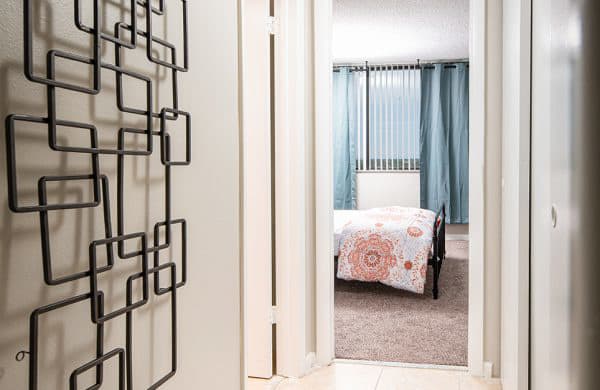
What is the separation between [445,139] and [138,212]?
656 centimetres

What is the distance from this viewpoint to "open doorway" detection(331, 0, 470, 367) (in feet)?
12.1

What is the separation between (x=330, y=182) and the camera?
3.00m

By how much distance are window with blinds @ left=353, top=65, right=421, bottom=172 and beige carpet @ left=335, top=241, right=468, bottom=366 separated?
283cm

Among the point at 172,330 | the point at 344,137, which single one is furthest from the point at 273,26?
the point at 344,137

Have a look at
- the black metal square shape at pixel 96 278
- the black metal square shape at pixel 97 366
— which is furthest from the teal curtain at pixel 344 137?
the black metal square shape at pixel 97 366

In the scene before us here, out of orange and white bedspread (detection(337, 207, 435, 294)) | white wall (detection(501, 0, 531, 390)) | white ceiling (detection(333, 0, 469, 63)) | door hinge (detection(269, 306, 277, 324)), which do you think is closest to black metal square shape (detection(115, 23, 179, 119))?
white wall (detection(501, 0, 531, 390))

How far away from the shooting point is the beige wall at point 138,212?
0.91 meters

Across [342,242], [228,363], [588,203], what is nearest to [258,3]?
[228,363]

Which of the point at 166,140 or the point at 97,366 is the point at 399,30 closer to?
the point at 166,140

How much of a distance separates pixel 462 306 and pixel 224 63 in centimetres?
309

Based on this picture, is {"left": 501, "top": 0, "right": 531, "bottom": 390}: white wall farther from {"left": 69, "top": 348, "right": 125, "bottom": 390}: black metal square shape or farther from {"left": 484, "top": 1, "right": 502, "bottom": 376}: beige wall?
{"left": 69, "top": 348, "right": 125, "bottom": 390}: black metal square shape

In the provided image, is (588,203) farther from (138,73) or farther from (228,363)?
(228,363)

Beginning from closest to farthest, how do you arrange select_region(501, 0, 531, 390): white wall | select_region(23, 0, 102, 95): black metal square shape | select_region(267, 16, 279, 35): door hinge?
select_region(23, 0, 102, 95): black metal square shape → select_region(501, 0, 531, 390): white wall → select_region(267, 16, 279, 35): door hinge

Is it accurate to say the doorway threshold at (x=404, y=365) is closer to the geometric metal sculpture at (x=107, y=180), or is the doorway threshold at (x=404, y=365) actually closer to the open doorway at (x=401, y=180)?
the open doorway at (x=401, y=180)
